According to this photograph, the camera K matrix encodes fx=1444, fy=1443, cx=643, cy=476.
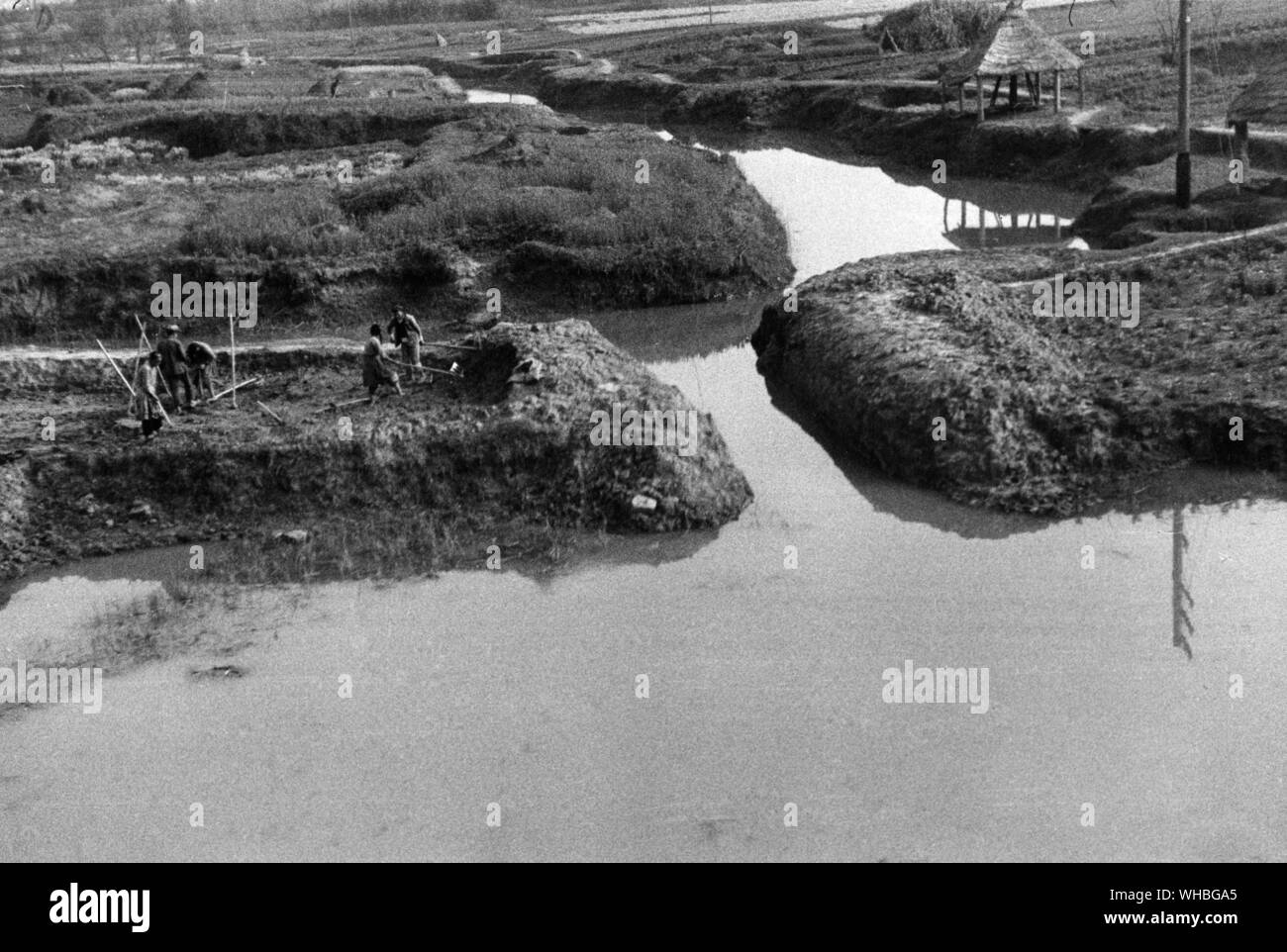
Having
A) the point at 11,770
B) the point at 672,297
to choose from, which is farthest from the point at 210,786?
the point at 672,297

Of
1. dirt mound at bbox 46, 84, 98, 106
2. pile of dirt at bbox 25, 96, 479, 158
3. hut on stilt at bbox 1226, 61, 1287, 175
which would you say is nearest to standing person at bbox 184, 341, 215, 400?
hut on stilt at bbox 1226, 61, 1287, 175

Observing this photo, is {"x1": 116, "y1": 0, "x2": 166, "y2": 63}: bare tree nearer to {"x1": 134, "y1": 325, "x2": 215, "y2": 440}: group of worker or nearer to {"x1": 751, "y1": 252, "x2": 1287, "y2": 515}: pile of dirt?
{"x1": 134, "y1": 325, "x2": 215, "y2": 440}: group of worker

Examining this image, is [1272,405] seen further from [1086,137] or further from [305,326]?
[1086,137]

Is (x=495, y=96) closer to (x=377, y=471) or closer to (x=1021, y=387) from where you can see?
(x=377, y=471)

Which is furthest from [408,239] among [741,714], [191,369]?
[741,714]

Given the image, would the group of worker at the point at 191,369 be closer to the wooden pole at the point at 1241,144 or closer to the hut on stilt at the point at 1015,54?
the wooden pole at the point at 1241,144
